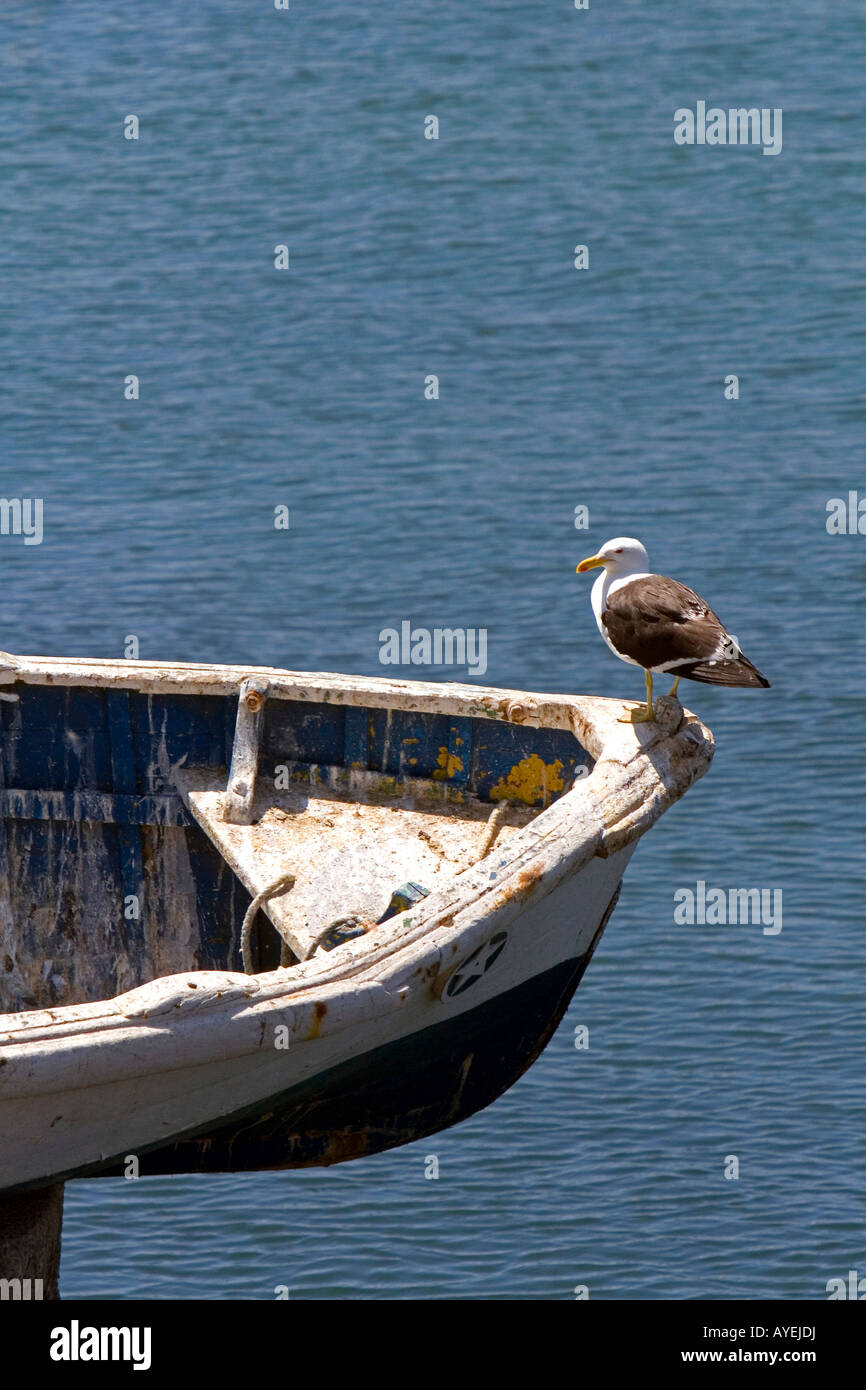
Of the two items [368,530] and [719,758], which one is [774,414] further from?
[719,758]

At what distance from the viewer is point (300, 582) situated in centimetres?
2066

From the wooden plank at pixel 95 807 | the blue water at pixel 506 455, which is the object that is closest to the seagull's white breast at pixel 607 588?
the wooden plank at pixel 95 807

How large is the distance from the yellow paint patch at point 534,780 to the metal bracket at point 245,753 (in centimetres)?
109

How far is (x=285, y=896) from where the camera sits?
374 inches

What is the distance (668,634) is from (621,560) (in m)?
0.60

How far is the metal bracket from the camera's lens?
997cm

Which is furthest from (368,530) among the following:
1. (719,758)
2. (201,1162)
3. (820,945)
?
(201,1162)

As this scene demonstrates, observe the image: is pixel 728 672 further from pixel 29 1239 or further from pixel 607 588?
pixel 29 1239

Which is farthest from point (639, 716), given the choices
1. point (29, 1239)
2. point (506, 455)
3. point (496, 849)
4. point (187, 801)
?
point (506, 455)

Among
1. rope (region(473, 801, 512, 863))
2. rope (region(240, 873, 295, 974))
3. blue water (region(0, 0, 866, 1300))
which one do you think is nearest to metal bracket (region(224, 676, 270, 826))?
rope (region(240, 873, 295, 974))

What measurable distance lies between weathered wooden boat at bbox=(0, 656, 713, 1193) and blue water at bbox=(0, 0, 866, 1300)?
204 centimetres

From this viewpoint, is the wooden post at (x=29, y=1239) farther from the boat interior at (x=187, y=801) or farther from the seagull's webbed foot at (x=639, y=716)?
the seagull's webbed foot at (x=639, y=716)

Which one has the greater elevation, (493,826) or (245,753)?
(245,753)

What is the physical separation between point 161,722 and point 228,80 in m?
25.1
